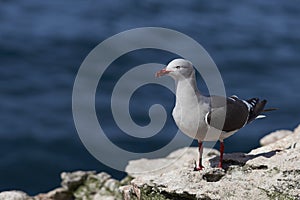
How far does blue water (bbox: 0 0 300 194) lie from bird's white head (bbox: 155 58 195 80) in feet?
24.0

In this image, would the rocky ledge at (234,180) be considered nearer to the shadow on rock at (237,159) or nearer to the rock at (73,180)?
the shadow on rock at (237,159)

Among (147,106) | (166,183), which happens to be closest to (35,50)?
(147,106)

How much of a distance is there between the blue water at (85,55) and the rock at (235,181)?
7110 millimetres

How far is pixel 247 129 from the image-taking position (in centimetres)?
1333

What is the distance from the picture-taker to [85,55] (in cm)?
1664

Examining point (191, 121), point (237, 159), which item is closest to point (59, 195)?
point (237, 159)

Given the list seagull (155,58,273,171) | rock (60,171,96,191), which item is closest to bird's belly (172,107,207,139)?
seagull (155,58,273,171)

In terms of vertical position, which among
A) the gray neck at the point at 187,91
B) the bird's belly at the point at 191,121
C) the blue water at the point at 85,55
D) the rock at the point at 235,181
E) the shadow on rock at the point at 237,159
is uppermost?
the blue water at the point at 85,55

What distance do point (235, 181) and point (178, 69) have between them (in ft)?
2.88

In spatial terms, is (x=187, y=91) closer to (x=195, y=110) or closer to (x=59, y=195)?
(x=195, y=110)

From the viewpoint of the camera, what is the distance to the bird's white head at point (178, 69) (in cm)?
475

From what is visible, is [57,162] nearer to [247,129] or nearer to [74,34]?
[247,129]

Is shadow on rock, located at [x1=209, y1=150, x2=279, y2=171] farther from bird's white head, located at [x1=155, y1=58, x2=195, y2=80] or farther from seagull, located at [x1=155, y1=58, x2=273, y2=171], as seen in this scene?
bird's white head, located at [x1=155, y1=58, x2=195, y2=80]

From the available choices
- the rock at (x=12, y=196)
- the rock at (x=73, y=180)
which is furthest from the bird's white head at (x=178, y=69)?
the rock at (x=73, y=180)
